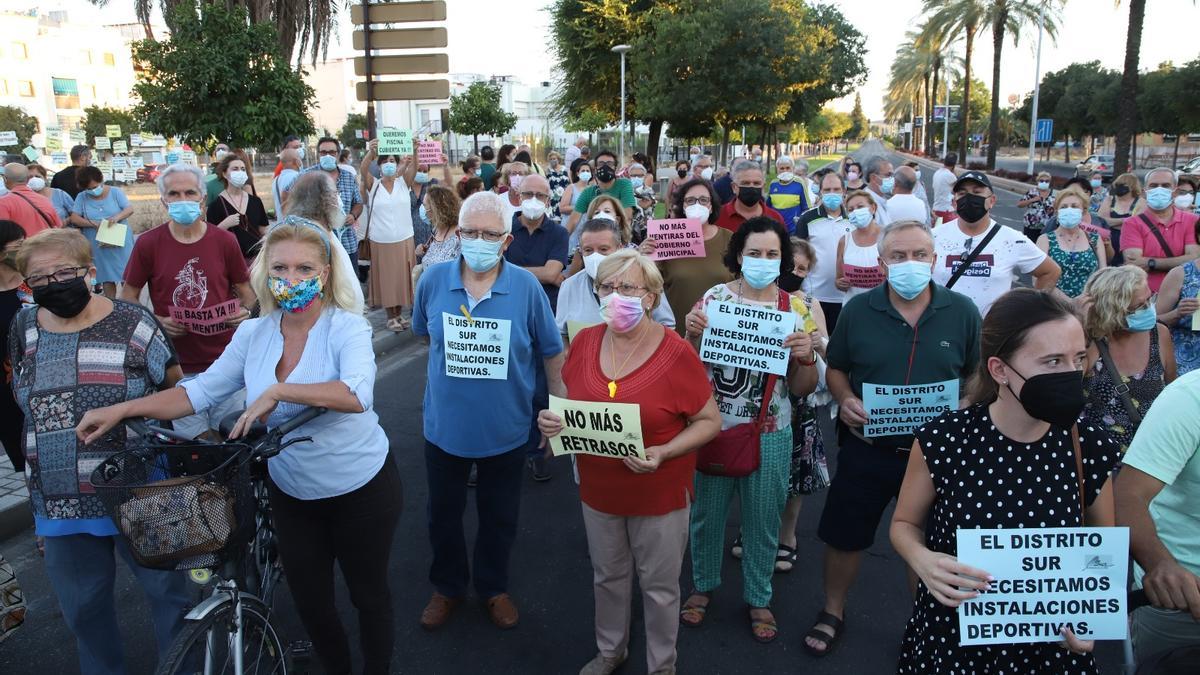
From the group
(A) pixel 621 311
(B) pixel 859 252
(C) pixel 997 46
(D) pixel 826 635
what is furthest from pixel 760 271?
(C) pixel 997 46

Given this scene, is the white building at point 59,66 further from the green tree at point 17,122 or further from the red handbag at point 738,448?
the red handbag at point 738,448

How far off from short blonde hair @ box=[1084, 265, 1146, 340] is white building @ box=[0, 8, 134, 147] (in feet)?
248

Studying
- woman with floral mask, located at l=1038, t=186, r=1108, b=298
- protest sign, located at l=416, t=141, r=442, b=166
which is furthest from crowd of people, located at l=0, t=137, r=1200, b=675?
protest sign, located at l=416, t=141, r=442, b=166

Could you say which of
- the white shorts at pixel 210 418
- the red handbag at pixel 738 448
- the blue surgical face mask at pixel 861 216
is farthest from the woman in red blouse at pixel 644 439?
the blue surgical face mask at pixel 861 216

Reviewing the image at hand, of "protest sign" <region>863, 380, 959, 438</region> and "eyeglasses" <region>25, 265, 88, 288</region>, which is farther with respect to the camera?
"protest sign" <region>863, 380, 959, 438</region>

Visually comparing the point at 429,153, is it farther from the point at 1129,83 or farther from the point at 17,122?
the point at 17,122

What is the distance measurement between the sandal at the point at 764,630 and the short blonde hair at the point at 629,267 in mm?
1692

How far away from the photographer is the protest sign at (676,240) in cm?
525

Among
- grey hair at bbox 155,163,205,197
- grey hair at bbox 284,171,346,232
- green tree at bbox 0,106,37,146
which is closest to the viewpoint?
grey hair at bbox 155,163,205,197

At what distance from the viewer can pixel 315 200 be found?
5094 mm

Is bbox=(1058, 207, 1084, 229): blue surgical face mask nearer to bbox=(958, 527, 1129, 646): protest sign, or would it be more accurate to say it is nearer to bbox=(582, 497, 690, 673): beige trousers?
bbox=(582, 497, 690, 673): beige trousers

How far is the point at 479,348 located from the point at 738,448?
1.27 meters

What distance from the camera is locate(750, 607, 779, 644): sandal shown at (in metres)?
3.74

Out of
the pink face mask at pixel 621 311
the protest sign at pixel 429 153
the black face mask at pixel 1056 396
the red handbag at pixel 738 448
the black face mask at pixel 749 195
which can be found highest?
the protest sign at pixel 429 153
